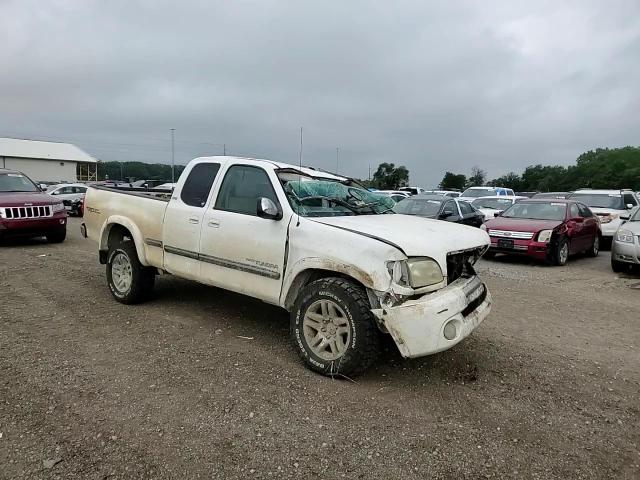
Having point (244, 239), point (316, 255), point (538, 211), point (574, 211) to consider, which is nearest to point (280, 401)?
point (316, 255)

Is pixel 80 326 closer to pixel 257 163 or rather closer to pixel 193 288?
pixel 193 288

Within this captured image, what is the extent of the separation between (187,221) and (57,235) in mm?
7624

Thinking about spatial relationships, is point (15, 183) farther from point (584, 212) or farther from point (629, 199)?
point (629, 199)

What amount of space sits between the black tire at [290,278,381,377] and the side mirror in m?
0.72

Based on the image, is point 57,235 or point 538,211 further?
point 538,211

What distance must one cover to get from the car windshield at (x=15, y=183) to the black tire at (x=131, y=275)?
6663 millimetres

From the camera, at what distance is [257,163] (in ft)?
15.4

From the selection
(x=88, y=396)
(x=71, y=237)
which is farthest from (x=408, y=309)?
(x=71, y=237)

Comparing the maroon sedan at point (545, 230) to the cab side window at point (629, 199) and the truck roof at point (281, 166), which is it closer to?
the cab side window at point (629, 199)

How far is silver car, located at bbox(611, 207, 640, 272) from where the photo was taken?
877 cm

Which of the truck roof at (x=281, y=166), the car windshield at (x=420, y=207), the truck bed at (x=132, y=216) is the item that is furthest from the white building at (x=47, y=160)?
the truck roof at (x=281, y=166)

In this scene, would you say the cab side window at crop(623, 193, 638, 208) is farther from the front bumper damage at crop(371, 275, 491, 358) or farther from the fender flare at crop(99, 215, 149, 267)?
the fender flare at crop(99, 215, 149, 267)

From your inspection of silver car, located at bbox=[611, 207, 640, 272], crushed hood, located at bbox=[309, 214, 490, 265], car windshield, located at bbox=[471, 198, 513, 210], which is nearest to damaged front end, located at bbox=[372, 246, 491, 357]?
crushed hood, located at bbox=[309, 214, 490, 265]

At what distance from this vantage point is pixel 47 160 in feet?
183
